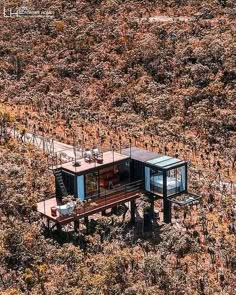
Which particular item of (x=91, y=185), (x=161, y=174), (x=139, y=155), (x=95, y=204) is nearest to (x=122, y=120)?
(x=139, y=155)

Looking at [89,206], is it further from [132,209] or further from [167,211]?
[167,211]

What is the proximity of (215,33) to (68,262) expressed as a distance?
3686 cm

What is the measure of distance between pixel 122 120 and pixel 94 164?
61.6ft

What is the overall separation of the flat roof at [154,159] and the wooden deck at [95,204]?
143 cm

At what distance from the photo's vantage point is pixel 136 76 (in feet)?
169

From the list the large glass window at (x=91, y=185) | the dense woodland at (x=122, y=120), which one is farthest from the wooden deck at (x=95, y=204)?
the dense woodland at (x=122, y=120)

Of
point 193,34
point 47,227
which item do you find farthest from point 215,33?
point 47,227

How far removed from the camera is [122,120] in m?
Result: 44.2

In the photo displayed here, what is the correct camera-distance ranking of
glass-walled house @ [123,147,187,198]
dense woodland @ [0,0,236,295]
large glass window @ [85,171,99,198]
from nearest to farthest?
dense woodland @ [0,0,236,295] → large glass window @ [85,171,99,198] → glass-walled house @ [123,147,187,198]

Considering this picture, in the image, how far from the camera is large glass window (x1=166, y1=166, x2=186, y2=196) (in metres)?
26.3

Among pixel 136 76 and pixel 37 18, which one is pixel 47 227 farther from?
pixel 37 18

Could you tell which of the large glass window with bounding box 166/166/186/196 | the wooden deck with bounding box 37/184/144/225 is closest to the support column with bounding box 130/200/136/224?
the wooden deck with bounding box 37/184/144/225

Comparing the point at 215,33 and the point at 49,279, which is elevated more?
the point at 215,33

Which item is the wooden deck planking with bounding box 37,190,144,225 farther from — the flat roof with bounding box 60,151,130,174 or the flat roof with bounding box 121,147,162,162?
the flat roof with bounding box 121,147,162,162
